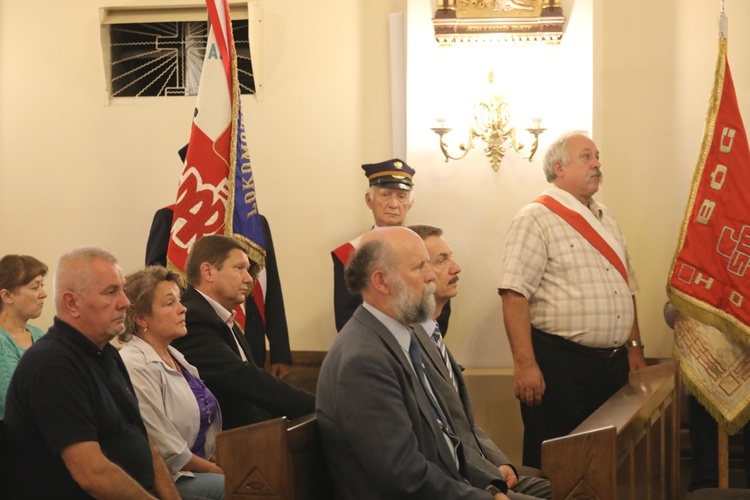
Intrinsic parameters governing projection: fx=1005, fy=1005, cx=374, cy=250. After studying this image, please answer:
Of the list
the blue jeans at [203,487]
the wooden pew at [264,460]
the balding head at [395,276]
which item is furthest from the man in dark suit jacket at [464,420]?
the blue jeans at [203,487]

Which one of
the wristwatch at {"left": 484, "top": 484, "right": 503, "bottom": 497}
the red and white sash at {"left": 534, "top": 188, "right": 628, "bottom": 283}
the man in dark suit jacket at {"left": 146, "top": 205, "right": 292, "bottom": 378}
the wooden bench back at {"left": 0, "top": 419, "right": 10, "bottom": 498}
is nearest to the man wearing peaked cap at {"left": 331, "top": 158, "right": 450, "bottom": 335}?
the man in dark suit jacket at {"left": 146, "top": 205, "right": 292, "bottom": 378}

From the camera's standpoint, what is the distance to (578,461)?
290 cm

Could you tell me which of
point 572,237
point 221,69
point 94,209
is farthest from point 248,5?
point 572,237

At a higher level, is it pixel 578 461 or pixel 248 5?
pixel 248 5

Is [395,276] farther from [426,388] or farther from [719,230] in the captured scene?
[719,230]

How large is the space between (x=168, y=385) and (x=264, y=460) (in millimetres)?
710

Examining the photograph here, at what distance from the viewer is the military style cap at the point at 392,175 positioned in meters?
4.83

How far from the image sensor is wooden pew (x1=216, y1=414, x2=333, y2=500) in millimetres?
2711

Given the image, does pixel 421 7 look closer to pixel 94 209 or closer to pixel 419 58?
pixel 419 58

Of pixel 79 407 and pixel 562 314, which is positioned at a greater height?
pixel 79 407

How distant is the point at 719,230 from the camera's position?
15.5 feet

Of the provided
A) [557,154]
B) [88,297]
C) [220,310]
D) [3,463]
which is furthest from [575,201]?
[3,463]

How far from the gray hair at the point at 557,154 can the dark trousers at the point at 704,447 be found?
51.4 inches

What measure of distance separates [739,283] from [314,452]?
2554 mm
